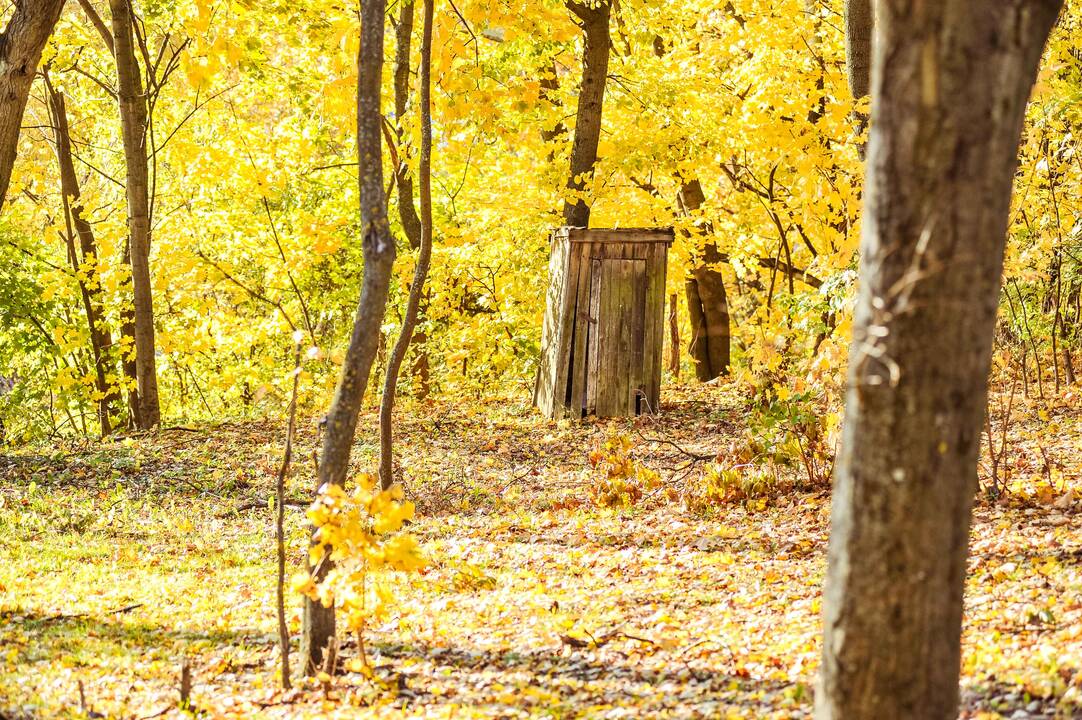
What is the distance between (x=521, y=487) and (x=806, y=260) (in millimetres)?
7780

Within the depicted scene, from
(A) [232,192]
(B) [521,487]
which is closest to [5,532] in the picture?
(B) [521,487]

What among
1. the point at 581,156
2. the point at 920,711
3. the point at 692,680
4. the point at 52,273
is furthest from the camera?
the point at 52,273

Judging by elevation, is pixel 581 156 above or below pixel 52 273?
above

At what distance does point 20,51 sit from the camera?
5363 mm

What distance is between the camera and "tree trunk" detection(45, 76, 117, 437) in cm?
1290

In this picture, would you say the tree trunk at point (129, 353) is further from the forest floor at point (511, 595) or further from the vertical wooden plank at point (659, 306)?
the vertical wooden plank at point (659, 306)

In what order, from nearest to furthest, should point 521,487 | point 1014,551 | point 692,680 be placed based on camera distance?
point 692,680 < point 1014,551 < point 521,487

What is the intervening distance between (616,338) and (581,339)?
0.36 m

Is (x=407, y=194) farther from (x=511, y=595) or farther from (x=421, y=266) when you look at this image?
(x=511, y=595)

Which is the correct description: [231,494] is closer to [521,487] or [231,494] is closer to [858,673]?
[521,487]

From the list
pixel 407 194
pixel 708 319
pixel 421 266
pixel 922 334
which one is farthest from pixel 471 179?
pixel 922 334

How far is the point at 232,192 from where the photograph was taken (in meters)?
13.3

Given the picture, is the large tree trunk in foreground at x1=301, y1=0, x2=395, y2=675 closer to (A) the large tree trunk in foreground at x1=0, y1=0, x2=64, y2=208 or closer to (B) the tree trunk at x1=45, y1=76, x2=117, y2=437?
(A) the large tree trunk in foreground at x1=0, y1=0, x2=64, y2=208

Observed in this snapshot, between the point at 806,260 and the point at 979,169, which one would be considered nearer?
the point at 979,169
